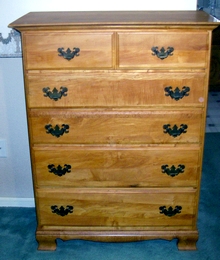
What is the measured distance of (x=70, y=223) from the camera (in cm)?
214

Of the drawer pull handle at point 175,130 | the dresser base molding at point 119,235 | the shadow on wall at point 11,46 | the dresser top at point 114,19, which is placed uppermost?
the dresser top at point 114,19

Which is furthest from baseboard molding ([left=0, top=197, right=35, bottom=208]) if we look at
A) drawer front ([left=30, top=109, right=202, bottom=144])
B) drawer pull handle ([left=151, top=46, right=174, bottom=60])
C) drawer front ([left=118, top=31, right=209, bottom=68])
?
drawer pull handle ([left=151, top=46, right=174, bottom=60])

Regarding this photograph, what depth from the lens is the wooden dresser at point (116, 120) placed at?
176cm

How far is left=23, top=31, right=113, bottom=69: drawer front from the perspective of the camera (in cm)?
176

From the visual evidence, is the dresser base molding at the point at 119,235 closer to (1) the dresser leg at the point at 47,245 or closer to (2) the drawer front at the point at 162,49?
(1) the dresser leg at the point at 47,245

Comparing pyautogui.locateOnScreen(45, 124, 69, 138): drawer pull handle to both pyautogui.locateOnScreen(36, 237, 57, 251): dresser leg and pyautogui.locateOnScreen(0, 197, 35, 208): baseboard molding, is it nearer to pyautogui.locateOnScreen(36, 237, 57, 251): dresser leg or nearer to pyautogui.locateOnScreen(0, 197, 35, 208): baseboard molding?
pyautogui.locateOnScreen(36, 237, 57, 251): dresser leg

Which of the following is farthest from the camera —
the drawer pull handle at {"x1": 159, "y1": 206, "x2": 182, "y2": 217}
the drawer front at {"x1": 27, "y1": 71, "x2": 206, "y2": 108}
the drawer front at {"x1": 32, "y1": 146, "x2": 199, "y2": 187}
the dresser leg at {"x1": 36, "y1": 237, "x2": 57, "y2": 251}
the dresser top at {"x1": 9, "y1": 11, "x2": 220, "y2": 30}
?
the dresser leg at {"x1": 36, "y1": 237, "x2": 57, "y2": 251}

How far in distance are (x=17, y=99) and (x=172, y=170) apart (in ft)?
3.39

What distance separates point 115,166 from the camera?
2.00 metres

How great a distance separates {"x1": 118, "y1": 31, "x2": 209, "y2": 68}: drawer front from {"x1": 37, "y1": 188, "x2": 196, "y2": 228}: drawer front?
67 cm

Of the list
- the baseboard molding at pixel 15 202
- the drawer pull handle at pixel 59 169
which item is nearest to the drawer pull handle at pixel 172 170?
the drawer pull handle at pixel 59 169

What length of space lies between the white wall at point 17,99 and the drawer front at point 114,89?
53 cm

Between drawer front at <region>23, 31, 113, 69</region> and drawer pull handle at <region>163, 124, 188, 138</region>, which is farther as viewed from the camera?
drawer pull handle at <region>163, 124, 188, 138</region>

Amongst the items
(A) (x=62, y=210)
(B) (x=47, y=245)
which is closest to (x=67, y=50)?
(A) (x=62, y=210)
